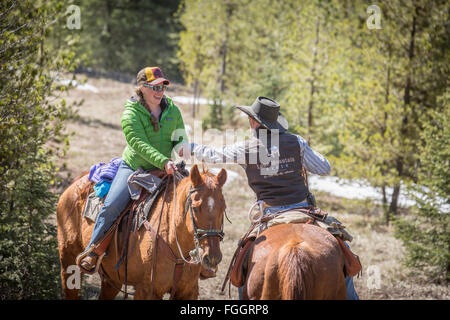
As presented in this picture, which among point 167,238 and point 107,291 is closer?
point 167,238

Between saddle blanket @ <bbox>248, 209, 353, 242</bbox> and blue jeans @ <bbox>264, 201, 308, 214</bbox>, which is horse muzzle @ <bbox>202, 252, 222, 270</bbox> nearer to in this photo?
saddle blanket @ <bbox>248, 209, 353, 242</bbox>

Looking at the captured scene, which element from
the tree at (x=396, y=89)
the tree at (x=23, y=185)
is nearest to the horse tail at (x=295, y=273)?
the tree at (x=23, y=185)

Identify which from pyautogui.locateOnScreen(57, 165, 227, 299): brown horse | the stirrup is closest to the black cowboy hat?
pyautogui.locateOnScreen(57, 165, 227, 299): brown horse

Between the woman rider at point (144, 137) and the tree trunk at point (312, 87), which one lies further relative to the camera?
the tree trunk at point (312, 87)

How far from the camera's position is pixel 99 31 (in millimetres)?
40344

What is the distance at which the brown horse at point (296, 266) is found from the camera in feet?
11.5

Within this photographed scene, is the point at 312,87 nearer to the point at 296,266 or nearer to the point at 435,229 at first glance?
the point at 435,229

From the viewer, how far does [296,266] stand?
349 centimetres

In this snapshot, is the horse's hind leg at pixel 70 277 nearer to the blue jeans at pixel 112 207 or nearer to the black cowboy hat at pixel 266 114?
the blue jeans at pixel 112 207

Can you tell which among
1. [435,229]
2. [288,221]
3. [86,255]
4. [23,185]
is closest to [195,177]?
[288,221]

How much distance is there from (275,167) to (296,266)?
122 cm

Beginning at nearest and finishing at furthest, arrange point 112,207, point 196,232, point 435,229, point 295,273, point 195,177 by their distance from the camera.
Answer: point 295,273 → point 196,232 → point 195,177 → point 112,207 → point 435,229

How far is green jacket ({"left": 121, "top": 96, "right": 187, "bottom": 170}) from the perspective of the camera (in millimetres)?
4844

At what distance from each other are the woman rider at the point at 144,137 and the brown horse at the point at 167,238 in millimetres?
291
